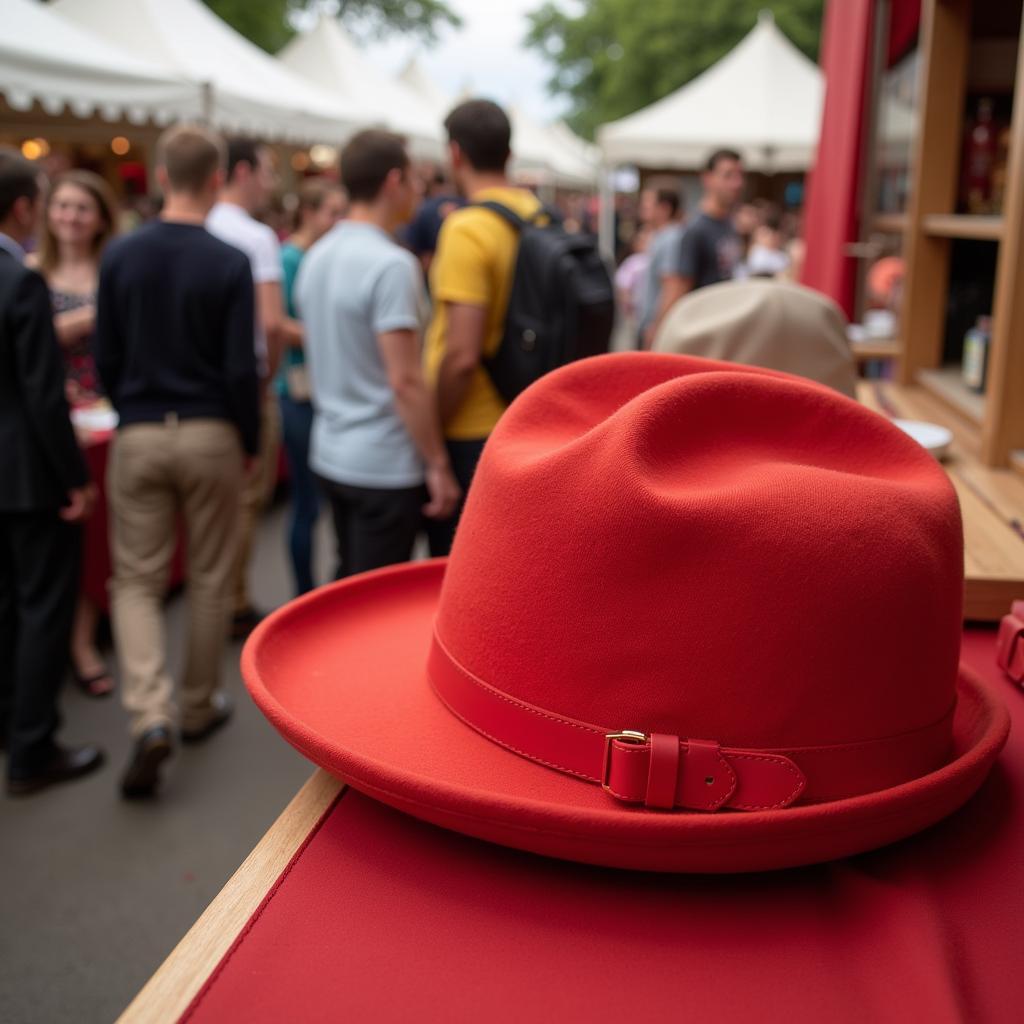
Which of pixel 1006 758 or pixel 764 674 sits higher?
pixel 764 674

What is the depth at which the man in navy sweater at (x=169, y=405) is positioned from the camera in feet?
10.3

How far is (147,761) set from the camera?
3.11m

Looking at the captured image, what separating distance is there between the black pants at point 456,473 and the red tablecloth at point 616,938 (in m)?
2.24

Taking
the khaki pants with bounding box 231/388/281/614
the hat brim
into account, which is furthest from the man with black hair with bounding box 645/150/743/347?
the hat brim

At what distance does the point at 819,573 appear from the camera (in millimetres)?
865

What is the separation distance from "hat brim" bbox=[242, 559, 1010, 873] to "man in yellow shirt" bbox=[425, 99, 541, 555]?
1.70 metres

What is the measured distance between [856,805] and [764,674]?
0.13 metres

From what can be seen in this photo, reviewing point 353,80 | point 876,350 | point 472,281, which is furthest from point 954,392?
point 353,80

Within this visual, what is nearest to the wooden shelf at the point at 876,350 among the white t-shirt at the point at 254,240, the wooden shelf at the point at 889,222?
the wooden shelf at the point at 889,222

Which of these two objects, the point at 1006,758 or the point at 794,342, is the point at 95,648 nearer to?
the point at 794,342

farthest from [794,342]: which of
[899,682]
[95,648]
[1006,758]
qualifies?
[95,648]

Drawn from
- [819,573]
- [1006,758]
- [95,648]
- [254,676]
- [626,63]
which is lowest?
[95,648]

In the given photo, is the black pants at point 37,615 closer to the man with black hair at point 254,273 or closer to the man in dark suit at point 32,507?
the man in dark suit at point 32,507

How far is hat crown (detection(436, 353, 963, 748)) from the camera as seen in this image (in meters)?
0.87
